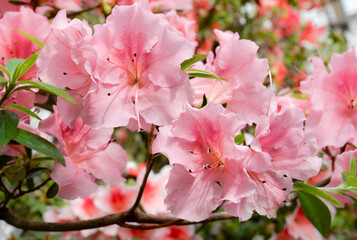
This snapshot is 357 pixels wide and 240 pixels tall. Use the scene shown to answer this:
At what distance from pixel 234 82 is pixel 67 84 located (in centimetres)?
28

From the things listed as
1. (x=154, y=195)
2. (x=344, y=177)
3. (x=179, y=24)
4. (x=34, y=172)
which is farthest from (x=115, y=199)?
(x=344, y=177)

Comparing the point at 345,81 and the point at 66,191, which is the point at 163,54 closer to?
the point at 66,191

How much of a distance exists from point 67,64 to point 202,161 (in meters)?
0.26

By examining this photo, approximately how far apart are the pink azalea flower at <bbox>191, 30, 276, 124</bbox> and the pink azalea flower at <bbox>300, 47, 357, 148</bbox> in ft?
0.56

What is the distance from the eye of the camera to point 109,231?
3.62 feet

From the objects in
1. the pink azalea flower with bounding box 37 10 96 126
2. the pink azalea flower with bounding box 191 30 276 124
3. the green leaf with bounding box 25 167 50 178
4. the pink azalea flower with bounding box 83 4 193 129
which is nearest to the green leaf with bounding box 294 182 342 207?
the pink azalea flower with bounding box 191 30 276 124

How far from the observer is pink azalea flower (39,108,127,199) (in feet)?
2.30

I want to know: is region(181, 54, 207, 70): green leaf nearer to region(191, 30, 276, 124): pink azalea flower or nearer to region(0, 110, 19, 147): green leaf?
region(191, 30, 276, 124): pink azalea flower

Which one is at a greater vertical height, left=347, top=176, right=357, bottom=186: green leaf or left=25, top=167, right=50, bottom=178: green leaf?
left=347, top=176, right=357, bottom=186: green leaf

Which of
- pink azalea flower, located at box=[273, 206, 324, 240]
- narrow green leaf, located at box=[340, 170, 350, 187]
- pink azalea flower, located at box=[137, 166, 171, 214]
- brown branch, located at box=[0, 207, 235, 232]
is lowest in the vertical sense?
pink azalea flower, located at box=[273, 206, 324, 240]

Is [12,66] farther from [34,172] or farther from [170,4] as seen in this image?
[170,4]

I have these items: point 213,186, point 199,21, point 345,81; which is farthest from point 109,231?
point 199,21

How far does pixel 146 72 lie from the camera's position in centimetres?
65

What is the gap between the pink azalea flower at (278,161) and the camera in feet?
1.98
